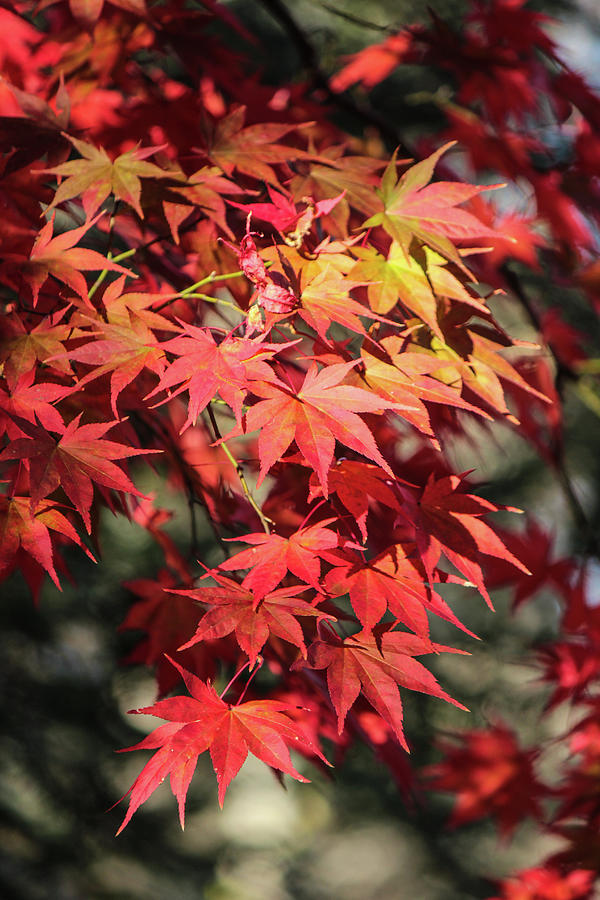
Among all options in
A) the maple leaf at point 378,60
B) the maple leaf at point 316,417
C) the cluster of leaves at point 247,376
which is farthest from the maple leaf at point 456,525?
the maple leaf at point 378,60

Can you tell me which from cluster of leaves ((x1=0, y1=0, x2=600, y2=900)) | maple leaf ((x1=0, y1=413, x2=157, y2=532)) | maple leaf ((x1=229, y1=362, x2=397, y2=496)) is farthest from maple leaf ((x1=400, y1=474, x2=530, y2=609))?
maple leaf ((x1=0, y1=413, x2=157, y2=532))

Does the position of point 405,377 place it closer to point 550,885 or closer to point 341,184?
point 341,184

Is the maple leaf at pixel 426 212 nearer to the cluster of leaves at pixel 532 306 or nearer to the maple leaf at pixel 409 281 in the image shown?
the maple leaf at pixel 409 281

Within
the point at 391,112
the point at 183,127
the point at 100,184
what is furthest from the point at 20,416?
the point at 391,112

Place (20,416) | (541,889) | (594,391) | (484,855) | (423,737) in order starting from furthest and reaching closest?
(484,855)
(423,737)
(594,391)
(541,889)
(20,416)

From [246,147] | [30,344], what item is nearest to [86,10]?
[246,147]

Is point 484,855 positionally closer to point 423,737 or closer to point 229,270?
point 423,737

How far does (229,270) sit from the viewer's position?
32.9 inches

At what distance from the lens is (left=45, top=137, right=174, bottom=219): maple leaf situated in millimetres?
689

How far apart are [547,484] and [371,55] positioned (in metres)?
1.79

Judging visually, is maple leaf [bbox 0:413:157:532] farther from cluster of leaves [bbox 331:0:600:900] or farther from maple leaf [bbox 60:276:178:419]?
cluster of leaves [bbox 331:0:600:900]

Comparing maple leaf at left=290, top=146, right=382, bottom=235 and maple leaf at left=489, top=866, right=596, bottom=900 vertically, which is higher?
maple leaf at left=290, top=146, right=382, bottom=235

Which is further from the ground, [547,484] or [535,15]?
[535,15]

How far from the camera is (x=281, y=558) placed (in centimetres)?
57
